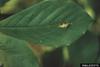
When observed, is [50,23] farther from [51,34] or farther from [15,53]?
[15,53]

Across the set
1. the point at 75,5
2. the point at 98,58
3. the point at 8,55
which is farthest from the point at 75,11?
the point at 8,55

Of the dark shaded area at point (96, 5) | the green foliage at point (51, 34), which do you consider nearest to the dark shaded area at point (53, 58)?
the green foliage at point (51, 34)

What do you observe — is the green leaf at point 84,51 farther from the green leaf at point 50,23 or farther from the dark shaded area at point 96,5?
the dark shaded area at point 96,5

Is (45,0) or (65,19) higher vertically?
(45,0)

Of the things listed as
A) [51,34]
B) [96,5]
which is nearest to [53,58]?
[51,34]

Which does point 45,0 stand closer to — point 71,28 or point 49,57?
point 71,28

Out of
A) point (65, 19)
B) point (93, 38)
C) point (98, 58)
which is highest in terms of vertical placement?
point (65, 19)

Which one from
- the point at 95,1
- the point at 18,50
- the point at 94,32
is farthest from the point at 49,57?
the point at 95,1

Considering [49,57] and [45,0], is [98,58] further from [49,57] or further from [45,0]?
[45,0]
